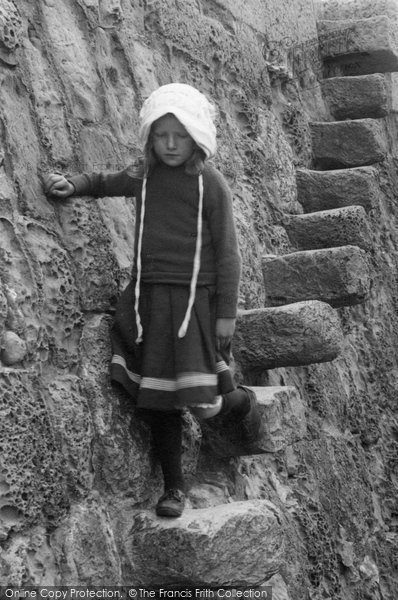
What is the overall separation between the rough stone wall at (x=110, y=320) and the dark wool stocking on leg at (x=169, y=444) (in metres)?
0.05

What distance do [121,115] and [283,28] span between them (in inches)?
76.1

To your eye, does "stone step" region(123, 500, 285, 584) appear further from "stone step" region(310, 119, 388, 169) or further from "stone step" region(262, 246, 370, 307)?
"stone step" region(310, 119, 388, 169)

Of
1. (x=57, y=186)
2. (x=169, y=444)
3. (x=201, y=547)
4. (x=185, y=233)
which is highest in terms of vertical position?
(x=57, y=186)

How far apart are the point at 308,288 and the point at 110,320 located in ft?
4.29

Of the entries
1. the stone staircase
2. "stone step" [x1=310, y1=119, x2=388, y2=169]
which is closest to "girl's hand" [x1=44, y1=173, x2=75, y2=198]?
the stone staircase

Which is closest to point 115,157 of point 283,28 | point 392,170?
point 283,28

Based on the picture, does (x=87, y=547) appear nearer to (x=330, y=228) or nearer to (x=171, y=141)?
(x=171, y=141)

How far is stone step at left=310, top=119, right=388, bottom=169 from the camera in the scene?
5.11 meters

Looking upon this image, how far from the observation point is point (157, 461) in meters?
2.96

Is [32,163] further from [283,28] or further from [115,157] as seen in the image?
[283,28]

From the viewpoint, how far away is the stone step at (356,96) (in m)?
5.39

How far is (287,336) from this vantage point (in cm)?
351

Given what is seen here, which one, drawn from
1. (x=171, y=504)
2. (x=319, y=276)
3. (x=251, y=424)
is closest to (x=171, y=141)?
(x=251, y=424)

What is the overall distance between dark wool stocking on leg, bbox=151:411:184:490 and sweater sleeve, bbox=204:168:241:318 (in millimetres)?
345
